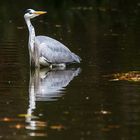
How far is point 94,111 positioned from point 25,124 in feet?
4.83

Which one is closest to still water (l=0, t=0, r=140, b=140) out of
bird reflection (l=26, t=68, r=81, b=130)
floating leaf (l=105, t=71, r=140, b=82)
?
bird reflection (l=26, t=68, r=81, b=130)

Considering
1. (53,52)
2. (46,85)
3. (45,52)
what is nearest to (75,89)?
(46,85)

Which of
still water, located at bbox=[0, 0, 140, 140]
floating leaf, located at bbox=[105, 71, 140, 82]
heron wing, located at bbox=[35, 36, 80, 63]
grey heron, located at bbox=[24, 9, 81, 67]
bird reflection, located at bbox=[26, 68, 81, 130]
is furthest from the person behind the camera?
heron wing, located at bbox=[35, 36, 80, 63]

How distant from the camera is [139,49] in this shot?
2091 cm

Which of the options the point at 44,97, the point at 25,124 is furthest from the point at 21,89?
the point at 25,124

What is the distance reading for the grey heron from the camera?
17.7 meters

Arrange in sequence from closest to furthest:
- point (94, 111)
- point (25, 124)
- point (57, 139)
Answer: point (57, 139) → point (25, 124) → point (94, 111)

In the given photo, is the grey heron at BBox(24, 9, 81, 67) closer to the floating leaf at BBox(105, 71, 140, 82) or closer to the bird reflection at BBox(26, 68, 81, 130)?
the bird reflection at BBox(26, 68, 81, 130)

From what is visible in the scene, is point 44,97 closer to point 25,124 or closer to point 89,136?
point 25,124

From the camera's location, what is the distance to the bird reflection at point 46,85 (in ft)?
40.3

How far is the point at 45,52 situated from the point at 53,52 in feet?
0.79

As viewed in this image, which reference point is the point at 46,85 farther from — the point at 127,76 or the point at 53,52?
the point at 53,52

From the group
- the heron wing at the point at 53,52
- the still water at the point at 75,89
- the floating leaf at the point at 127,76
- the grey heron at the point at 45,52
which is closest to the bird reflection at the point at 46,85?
the still water at the point at 75,89

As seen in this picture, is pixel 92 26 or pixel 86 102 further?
pixel 92 26
